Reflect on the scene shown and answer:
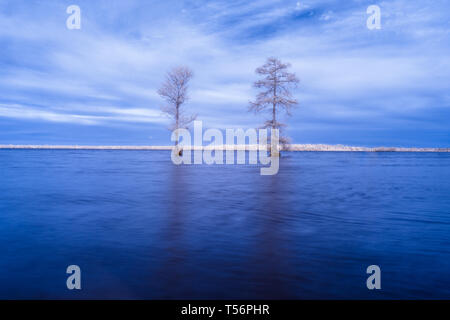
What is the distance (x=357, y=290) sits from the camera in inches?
131

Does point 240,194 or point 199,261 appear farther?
point 240,194

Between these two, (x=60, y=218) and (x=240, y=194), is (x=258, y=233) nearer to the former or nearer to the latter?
(x=60, y=218)

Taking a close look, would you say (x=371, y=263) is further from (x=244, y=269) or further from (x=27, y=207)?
(x=27, y=207)

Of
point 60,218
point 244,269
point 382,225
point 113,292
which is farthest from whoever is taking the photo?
point 60,218

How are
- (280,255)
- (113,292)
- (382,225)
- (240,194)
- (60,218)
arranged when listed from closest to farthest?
(113,292)
(280,255)
(382,225)
(60,218)
(240,194)

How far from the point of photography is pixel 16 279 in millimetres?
3582

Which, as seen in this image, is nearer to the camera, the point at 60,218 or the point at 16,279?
the point at 16,279

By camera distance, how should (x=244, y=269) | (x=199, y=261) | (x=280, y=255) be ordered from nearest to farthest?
(x=244, y=269) → (x=199, y=261) → (x=280, y=255)

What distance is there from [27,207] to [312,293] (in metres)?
7.74

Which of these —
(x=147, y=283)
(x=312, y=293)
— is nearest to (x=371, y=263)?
(x=312, y=293)

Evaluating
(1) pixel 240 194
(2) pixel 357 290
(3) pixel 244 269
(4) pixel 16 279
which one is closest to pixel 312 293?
(2) pixel 357 290

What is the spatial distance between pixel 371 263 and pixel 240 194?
662 centimetres

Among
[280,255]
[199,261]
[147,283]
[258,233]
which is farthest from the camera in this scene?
[258,233]

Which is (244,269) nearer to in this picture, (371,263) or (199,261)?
(199,261)
